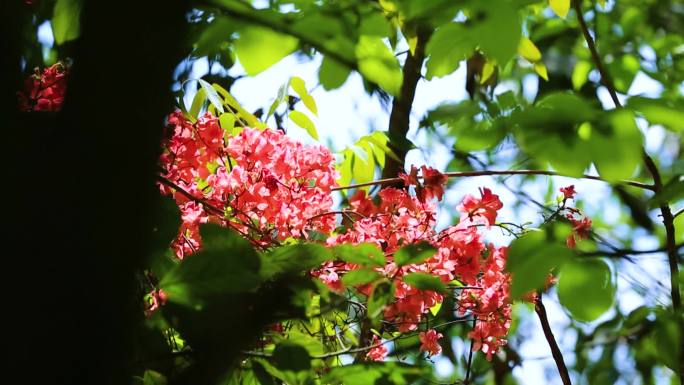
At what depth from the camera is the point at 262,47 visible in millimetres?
633

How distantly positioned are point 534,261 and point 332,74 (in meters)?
0.28

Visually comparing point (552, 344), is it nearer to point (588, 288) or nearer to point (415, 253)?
point (415, 253)

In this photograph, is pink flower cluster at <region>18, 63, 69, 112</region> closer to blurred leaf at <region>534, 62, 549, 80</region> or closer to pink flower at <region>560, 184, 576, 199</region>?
blurred leaf at <region>534, 62, 549, 80</region>

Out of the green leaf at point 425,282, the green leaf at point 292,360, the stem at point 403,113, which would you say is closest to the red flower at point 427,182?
the stem at point 403,113

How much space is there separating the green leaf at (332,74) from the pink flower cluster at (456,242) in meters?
0.66

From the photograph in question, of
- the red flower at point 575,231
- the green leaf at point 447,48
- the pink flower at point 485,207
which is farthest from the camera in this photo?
the pink flower at point 485,207

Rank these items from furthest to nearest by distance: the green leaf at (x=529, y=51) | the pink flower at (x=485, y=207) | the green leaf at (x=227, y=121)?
the green leaf at (x=227, y=121) < the pink flower at (x=485, y=207) < the green leaf at (x=529, y=51)

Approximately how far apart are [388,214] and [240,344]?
1.03 meters

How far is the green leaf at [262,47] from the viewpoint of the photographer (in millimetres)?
630

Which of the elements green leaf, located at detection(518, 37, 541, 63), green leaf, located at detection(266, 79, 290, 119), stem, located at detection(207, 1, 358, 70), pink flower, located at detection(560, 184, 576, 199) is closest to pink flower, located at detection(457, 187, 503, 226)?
pink flower, located at detection(560, 184, 576, 199)

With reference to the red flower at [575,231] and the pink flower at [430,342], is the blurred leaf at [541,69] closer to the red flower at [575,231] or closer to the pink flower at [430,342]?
the red flower at [575,231]

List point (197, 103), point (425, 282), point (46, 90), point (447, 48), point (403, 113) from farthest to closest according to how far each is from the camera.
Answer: point (403, 113), point (197, 103), point (46, 90), point (425, 282), point (447, 48)

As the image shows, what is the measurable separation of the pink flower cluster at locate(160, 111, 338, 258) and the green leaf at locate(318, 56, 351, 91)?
65cm

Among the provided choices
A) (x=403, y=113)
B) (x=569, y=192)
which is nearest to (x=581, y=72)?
(x=569, y=192)
